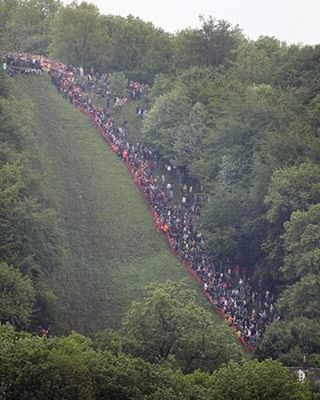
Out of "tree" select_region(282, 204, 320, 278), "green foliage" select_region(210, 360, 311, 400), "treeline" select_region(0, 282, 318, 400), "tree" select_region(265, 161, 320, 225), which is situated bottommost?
"treeline" select_region(0, 282, 318, 400)

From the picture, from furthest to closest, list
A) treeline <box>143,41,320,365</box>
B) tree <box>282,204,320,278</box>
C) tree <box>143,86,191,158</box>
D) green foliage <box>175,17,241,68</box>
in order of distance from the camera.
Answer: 1. green foliage <box>175,17,241,68</box>
2. tree <box>143,86,191,158</box>
3. tree <box>282,204,320,278</box>
4. treeline <box>143,41,320,365</box>

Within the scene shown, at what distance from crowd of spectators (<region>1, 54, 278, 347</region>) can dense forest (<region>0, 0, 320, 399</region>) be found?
97 cm

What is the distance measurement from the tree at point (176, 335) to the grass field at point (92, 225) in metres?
6.93

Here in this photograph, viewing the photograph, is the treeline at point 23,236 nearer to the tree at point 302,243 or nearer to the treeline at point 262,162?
the treeline at point 262,162

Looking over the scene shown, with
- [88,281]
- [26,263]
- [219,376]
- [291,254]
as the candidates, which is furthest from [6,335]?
[291,254]

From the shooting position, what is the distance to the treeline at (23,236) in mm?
40719

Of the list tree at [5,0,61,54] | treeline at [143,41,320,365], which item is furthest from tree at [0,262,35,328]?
tree at [5,0,61,54]

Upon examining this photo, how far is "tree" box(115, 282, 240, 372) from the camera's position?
37.7m

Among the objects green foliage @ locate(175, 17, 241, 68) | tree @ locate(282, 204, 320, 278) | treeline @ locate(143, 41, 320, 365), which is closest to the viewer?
treeline @ locate(143, 41, 320, 365)

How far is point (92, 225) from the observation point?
5431 centimetres

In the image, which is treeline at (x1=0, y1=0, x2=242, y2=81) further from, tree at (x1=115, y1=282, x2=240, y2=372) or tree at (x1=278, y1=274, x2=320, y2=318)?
tree at (x1=115, y1=282, x2=240, y2=372)

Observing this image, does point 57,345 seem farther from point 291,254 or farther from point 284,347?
point 291,254

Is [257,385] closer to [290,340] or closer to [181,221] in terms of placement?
[290,340]

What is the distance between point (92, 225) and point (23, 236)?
356 inches
